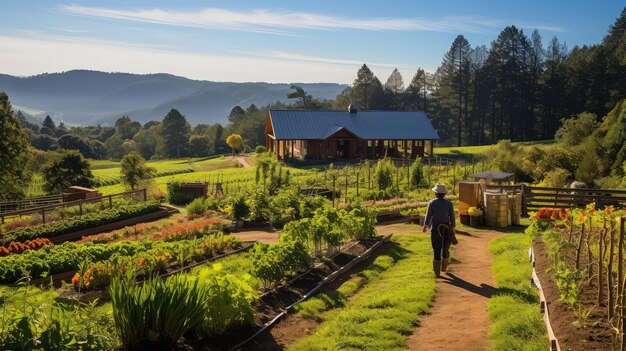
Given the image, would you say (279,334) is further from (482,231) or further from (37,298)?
(482,231)

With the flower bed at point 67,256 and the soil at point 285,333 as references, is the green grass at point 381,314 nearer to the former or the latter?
the soil at point 285,333

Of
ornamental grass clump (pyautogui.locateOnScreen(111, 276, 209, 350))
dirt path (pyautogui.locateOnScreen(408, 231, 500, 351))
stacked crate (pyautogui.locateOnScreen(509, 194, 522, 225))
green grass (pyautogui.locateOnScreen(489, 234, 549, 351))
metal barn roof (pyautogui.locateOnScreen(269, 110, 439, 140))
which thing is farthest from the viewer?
metal barn roof (pyautogui.locateOnScreen(269, 110, 439, 140))

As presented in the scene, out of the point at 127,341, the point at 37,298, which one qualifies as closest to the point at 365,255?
the point at 127,341

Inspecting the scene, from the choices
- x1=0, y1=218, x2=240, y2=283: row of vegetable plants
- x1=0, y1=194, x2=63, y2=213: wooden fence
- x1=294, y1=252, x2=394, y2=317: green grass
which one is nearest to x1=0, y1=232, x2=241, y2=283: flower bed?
x1=0, y1=218, x2=240, y2=283: row of vegetable plants

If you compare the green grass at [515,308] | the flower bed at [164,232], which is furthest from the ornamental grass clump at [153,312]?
the flower bed at [164,232]

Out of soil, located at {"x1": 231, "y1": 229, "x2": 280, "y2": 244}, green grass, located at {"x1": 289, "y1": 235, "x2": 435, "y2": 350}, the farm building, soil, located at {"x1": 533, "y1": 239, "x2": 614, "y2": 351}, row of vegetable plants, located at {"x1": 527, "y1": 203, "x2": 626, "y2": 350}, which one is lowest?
soil, located at {"x1": 231, "y1": 229, "x2": 280, "y2": 244}

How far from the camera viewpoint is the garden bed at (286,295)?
6.96 meters

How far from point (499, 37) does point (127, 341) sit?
75791 mm

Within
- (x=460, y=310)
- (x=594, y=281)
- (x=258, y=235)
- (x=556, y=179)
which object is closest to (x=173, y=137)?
(x=556, y=179)

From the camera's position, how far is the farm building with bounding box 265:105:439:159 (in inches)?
2072

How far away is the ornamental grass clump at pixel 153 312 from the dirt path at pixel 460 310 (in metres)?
2.89

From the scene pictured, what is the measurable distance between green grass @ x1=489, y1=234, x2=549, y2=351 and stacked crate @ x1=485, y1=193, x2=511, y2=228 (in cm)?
462

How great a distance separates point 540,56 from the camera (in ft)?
263

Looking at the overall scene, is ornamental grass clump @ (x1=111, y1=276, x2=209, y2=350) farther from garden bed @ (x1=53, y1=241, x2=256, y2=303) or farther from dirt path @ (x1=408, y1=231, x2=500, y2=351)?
dirt path @ (x1=408, y1=231, x2=500, y2=351)
